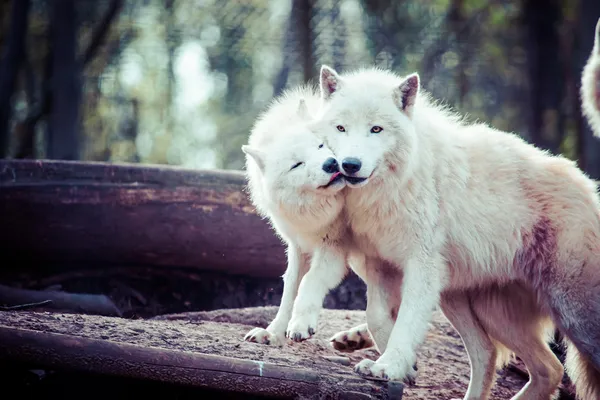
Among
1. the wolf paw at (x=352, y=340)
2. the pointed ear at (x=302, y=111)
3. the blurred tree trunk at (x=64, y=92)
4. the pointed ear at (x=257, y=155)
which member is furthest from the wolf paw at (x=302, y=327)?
the blurred tree trunk at (x=64, y=92)

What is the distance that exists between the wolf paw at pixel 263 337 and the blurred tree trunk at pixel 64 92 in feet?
15.6

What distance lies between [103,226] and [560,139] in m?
7.55

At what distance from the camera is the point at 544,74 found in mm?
10828

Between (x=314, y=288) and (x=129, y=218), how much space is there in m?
2.61

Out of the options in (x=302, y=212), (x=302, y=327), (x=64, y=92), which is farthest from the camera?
(x=64, y=92)

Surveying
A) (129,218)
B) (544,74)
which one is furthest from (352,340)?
(544,74)

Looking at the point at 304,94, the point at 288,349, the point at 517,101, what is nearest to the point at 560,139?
the point at 517,101

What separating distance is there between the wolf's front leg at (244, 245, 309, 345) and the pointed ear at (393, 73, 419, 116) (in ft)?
3.57

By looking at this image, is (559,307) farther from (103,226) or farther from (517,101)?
(517,101)

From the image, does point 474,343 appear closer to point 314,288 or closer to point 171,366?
point 314,288

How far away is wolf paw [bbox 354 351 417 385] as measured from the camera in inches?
151

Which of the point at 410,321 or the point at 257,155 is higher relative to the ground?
the point at 257,155

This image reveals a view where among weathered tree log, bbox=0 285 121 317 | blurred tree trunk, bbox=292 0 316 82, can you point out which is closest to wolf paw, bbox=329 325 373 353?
weathered tree log, bbox=0 285 121 317

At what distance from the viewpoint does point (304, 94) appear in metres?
5.24
